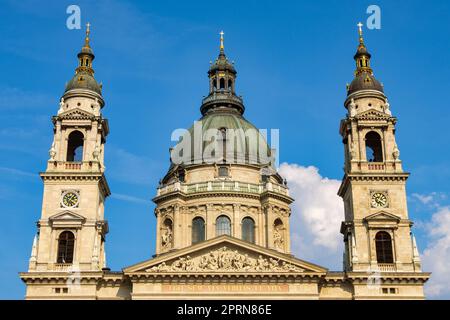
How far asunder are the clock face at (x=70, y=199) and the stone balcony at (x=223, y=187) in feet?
45.6

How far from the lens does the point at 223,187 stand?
6744 cm

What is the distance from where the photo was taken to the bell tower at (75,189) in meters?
54.3

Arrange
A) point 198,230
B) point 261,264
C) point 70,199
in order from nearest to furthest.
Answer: point 261,264
point 70,199
point 198,230

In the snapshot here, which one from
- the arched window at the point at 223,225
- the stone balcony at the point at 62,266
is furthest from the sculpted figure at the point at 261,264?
the stone balcony at the point at 62,266

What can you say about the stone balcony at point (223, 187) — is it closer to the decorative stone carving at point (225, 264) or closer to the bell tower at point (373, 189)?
the bell tower at point (373, 189)

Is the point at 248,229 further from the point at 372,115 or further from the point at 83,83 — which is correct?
the point at 83,83

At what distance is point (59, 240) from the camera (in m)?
54.9

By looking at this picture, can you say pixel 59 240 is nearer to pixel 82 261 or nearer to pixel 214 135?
pixel 82 261

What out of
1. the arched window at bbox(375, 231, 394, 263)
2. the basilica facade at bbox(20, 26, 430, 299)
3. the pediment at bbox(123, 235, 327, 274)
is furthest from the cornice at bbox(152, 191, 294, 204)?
the arched window at bbox(375, 231, 394, 263)

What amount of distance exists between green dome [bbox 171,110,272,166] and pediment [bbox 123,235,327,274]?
17.0m

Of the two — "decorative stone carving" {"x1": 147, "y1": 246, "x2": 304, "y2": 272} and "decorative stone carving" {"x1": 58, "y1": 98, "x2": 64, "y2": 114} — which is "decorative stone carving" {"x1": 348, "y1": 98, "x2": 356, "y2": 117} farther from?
"decorative stone carving" {"x1": 58, "y1": 98, "x2": 64, "y2": 114}

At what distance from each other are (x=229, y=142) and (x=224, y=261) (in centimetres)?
2018

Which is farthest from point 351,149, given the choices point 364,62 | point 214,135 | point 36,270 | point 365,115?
point 36,270

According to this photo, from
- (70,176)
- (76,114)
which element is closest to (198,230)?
(70,176)
